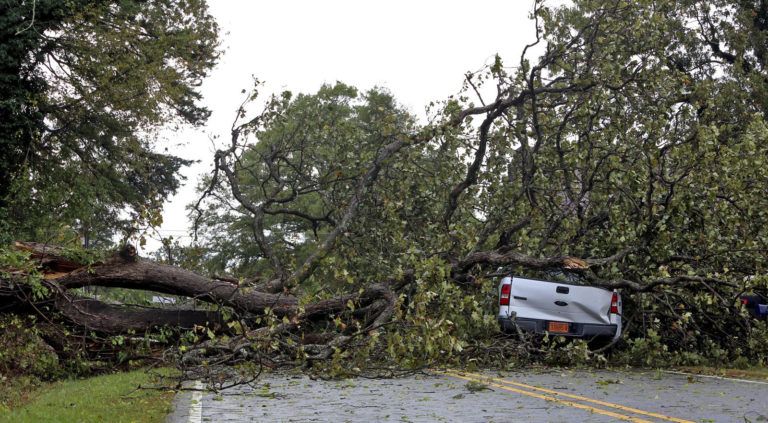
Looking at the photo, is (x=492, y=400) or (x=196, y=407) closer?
(x=196, y=407)

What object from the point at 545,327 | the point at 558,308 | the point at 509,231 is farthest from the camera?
the point at 509,231

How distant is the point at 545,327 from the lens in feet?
45.2

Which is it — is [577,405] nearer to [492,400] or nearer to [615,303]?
[492,400]

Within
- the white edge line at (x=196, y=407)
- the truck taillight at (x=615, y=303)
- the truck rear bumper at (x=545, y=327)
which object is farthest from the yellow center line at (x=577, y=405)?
the truck taillight at (x=615, y=303)

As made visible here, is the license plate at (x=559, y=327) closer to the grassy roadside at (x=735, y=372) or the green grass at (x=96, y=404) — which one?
the grassy roadside at (x=735, y=372)

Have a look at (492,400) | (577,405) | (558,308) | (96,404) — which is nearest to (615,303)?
(558,308)

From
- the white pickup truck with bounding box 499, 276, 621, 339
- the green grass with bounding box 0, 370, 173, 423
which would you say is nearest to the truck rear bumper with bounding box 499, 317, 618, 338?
the white pickup truck with bounding box 499, 276, 621, 339

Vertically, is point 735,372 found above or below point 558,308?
below

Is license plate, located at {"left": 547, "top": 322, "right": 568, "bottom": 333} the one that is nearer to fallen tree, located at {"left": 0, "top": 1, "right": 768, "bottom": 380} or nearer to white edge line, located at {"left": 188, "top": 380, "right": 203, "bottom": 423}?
fallen tree, located at {"left": 0, "top": 1, "right": 768, "bottom": 380}

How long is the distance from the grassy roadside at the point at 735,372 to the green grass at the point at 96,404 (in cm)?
754

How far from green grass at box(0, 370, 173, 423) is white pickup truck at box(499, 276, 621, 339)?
5.47 metres

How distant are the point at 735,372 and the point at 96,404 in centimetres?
886

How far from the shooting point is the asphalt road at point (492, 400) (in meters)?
7.73

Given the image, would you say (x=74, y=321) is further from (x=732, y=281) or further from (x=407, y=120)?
(x=732, y=281)
